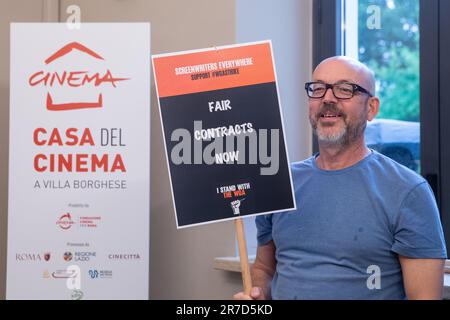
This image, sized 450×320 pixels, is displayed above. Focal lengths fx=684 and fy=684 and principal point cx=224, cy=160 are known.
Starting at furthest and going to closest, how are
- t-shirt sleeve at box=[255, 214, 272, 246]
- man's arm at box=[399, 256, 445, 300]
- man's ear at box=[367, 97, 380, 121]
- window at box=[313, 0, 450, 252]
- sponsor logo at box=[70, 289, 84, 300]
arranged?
1. sponsor logo at box=[70, 289, 84, 300]
2. window at box=[313, 0, 450, 252]
3. t-shirt sleeve at box=[255, 214, 272, 246]
4. man's ear at box=[367, 97, 380, 121]
5. man's arm at box=[399, 256, 445, 300]

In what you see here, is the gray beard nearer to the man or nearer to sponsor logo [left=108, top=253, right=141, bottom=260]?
the man

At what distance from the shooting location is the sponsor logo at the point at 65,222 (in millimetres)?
2965

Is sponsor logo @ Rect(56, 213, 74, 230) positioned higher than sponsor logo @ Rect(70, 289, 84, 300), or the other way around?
sponsor logo @ Rect(56, 213, 74, 230)

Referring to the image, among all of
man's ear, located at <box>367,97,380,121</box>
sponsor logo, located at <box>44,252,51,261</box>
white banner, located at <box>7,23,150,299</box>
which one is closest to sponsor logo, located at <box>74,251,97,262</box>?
white banner, located at <box>7,23,150,299</box>

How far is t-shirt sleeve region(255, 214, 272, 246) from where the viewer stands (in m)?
2.30

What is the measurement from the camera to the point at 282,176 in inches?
79.7

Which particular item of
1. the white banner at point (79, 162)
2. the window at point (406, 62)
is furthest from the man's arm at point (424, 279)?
the white banner at point (79, 162)

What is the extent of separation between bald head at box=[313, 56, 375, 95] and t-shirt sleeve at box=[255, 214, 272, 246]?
496mm

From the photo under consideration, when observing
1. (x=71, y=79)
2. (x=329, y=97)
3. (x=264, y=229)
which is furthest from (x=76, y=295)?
(x=329, y=97)

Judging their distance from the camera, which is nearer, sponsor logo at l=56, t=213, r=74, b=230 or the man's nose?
the man's nose

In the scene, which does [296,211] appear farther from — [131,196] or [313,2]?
[313,2]

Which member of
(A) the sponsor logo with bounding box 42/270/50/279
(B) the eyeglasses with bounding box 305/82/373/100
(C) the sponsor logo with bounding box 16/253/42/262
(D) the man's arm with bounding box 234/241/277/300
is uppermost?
(B) the eyeglasses with bounding box 305/82/373/100

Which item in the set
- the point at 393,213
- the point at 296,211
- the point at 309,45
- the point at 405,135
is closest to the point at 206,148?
the point at 296,211

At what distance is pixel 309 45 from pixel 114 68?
38.7 inches
